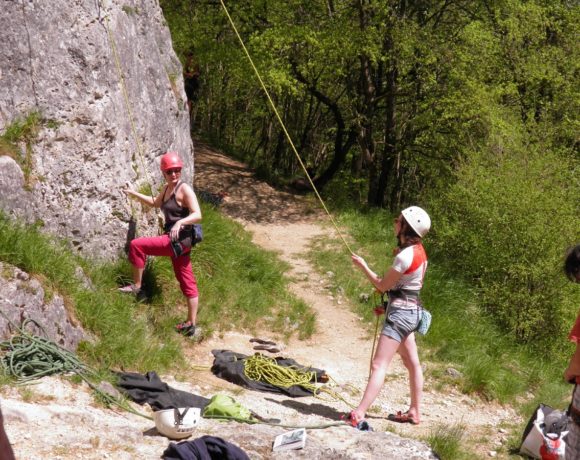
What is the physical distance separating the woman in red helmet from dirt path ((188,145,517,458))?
0.90 m

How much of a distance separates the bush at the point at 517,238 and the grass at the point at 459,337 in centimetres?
36

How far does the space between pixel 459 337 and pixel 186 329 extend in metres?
3.95

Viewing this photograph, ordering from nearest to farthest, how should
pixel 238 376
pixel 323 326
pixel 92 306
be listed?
1. pixel 92 306
2. pixel 238 376
3. pixel 323 326

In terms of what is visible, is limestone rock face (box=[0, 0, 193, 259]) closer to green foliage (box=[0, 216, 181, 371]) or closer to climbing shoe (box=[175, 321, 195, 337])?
green foliage (box=[0, 216, 181, 371])

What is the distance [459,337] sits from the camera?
391 inches

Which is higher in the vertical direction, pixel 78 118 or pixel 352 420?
pixel 78 118

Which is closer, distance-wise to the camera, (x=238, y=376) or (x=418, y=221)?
(x=418, y=221)

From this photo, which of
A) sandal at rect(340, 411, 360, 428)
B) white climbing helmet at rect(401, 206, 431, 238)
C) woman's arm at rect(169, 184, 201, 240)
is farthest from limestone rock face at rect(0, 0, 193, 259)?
white climbing helmet at rect(401, 206, 431, 238)

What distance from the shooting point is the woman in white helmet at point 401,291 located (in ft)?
19.6

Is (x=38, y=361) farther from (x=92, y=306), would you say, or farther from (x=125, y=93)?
(x=125, y=93)

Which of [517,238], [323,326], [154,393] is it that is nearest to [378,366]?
[154,393]

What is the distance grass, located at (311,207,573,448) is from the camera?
28.4ft

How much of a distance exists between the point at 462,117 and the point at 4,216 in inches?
403

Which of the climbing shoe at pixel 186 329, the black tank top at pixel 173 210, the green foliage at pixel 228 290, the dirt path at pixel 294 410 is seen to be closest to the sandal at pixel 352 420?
the dirt path at pixel 294 410
